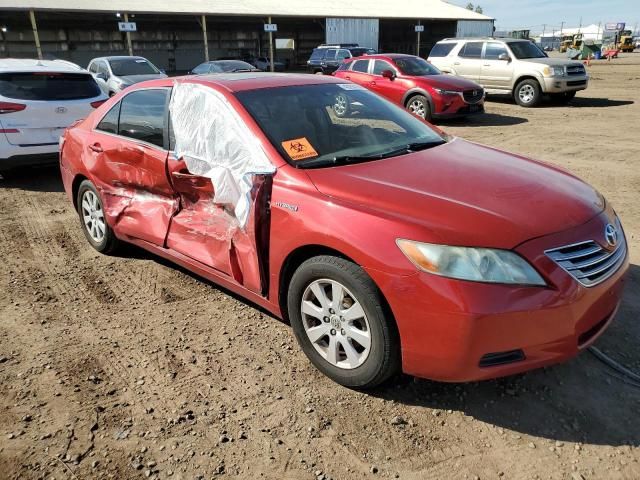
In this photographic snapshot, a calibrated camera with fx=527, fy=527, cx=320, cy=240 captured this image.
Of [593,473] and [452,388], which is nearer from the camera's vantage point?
[593,473]

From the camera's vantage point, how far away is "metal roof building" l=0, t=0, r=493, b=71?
1196 inches

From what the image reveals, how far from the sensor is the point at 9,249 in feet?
16.6

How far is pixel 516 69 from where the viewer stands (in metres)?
14.6

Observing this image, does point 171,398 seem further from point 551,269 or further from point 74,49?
point 74,49

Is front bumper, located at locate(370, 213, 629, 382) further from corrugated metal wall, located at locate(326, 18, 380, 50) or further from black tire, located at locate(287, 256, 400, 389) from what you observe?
corrugated metal wall, located at locate(326, 18, 380, 50)

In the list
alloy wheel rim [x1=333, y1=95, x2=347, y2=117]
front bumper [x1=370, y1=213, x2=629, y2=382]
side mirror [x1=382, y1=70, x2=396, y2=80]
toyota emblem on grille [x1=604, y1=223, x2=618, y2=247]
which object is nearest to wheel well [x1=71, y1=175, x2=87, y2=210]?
alloy wheel rim [x1=333, y1=95, x2=347, y2=117]

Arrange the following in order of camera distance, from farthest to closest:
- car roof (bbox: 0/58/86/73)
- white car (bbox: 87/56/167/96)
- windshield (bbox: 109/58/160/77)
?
windshield (bbox: 109/58/160/77) → white car (bbox: 87/56/167/96) → car roof (bbox: 0/58/86/73)

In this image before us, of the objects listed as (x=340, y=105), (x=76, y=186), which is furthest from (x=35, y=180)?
(x=340, y=105)

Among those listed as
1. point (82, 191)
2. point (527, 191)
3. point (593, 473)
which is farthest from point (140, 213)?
point (593, 473)

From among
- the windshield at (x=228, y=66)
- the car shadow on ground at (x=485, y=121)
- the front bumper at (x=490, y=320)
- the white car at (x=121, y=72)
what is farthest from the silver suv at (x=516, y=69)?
the front bumper at (x=490, y=320)

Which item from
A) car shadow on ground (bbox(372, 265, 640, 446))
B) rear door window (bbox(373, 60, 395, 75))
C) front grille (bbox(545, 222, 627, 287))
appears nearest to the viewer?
front grille (bbox(545, 222, 627, 287))

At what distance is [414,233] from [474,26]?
1709 inches

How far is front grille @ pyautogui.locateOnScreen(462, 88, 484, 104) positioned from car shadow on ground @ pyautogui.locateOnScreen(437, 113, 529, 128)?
55 centimetres

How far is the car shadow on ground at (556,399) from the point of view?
2.55 metres
